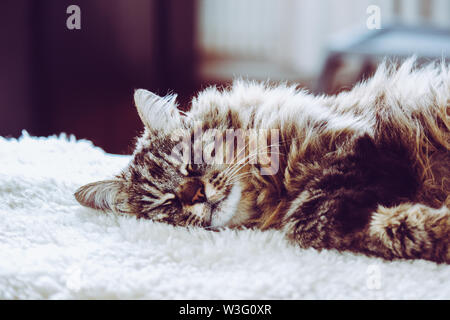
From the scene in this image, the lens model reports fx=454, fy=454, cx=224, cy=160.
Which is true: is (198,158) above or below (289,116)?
Answer: below

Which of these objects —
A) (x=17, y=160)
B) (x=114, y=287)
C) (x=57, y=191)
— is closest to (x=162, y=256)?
(x=114, y=287)

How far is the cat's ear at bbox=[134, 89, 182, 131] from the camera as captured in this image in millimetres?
1355

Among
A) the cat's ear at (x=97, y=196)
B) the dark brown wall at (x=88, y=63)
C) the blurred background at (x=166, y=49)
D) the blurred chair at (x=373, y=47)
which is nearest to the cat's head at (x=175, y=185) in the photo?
the cat's ear at (x=97, y=196)

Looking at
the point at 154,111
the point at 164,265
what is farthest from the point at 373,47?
the point at 164,265

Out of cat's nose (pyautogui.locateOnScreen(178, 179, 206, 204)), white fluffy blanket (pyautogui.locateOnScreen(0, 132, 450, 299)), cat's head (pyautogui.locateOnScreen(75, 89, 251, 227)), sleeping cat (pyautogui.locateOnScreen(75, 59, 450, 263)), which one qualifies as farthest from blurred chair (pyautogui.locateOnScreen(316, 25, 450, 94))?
white fluffy blanket (pyautogui.locateOnScreen(0, 132, 450, 299))

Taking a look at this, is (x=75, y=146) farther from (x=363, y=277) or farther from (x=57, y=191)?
(x=363, y=277)

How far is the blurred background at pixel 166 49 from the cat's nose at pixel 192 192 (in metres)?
0.40

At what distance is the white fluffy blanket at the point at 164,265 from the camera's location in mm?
753

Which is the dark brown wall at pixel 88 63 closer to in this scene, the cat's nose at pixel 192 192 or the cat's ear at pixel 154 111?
the cat's ear at pixel 154 111

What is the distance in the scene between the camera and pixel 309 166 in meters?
1.07

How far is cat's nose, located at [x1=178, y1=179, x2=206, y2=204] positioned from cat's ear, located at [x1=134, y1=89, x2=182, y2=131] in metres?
0.27

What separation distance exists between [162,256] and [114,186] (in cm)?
40

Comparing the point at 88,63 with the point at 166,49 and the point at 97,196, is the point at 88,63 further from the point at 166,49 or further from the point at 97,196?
the point at 97,196

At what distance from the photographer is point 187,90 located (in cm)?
440
